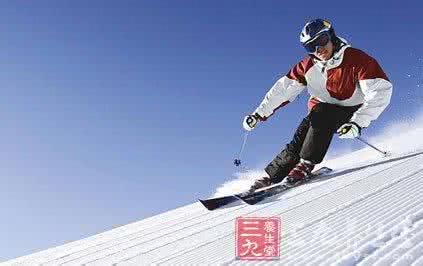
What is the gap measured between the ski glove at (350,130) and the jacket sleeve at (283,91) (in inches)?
57.2

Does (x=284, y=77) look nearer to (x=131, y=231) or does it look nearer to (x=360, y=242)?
(x=131, y=231)

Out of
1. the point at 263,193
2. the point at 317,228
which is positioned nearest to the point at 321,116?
the point at 263,193

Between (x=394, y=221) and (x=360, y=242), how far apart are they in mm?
417

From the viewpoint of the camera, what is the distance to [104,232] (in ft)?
28.2

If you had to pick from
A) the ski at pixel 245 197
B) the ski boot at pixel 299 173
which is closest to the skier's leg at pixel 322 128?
the ski boot at pixel 299 173

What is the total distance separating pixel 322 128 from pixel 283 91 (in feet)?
4.57

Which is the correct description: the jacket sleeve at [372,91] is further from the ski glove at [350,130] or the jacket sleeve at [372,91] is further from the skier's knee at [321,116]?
the skier's knee at [321,116]

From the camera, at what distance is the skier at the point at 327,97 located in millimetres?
7352

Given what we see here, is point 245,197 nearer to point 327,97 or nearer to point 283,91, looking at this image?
point 327,97

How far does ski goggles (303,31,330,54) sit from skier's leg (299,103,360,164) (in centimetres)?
80

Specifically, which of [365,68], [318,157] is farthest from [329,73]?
[318,157]

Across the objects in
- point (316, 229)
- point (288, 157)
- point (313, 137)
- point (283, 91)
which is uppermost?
point (283, 91)

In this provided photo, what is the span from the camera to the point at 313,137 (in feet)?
24.6

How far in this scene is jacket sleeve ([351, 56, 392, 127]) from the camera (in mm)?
7250
